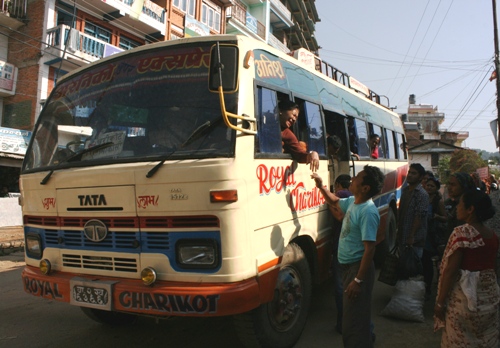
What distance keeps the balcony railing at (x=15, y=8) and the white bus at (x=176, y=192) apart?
17.0m

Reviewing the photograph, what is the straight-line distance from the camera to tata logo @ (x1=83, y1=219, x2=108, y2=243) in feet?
10.4

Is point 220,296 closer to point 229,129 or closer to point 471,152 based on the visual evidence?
point 229,129

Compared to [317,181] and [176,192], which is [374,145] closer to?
[317,181]

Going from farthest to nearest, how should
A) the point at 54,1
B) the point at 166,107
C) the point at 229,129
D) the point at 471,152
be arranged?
1. the point at 471,152
2. the point at 54,1
3. the point at 166,107
4. the point at 229,129

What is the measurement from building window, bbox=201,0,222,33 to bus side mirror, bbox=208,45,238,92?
23061 mm

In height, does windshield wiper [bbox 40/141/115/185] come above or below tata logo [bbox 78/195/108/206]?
above

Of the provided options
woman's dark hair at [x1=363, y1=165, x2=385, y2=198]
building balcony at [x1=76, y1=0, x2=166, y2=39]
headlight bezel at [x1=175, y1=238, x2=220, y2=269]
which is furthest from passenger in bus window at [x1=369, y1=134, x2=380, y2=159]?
building balcony at [x1=76, y1=0, x2=166, y2=39]

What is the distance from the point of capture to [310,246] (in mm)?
4125

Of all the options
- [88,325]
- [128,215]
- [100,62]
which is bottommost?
[88,325]

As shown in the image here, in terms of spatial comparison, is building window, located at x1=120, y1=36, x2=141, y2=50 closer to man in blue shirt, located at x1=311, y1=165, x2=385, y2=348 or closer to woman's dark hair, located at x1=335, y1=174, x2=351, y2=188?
woman's dark hair, located at x1=335, y1=174, x2=351, y2=188

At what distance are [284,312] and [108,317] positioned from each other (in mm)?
2047

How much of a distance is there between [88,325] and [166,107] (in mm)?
2817

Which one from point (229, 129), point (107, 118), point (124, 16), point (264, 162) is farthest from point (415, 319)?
point (124, 16)

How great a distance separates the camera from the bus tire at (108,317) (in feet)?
13.8
